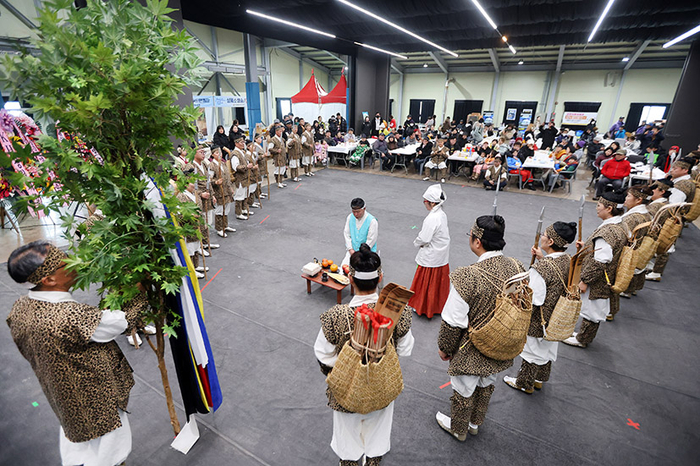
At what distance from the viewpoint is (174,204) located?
1945 mm

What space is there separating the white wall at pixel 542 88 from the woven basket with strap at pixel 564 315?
20.7m

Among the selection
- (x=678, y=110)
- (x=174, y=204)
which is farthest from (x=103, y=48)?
(x=678, y=110)

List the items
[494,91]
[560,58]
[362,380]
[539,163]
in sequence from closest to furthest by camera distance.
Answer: [362,380] → [539,163] → [560,58] → [494,91]

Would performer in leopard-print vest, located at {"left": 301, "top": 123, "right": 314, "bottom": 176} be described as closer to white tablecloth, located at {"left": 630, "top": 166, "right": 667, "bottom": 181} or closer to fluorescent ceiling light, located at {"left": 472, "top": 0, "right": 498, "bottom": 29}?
fluorescent ceiling light, located at {"left": 472, "top": 0, "right": 498, "bottom": 29}

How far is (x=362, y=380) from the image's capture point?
5.61ft

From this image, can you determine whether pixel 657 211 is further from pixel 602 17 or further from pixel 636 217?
pixel 602 17

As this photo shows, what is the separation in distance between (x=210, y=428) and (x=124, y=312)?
4.67 feet

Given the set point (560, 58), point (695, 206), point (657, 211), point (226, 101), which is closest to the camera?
point (657, 211)

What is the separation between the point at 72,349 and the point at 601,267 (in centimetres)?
409

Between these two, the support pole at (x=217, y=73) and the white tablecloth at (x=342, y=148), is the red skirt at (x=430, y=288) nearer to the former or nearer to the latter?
the white tablecloth at (x=342, y=148)

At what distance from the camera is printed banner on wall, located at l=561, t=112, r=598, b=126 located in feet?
61.9

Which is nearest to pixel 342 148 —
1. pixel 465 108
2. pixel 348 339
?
pixel 348 339

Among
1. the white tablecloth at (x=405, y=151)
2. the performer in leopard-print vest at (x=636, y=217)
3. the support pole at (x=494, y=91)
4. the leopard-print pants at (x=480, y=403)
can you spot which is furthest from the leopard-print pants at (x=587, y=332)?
the support pole at (x=494, y=91)

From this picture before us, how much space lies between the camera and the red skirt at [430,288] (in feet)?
13.4
